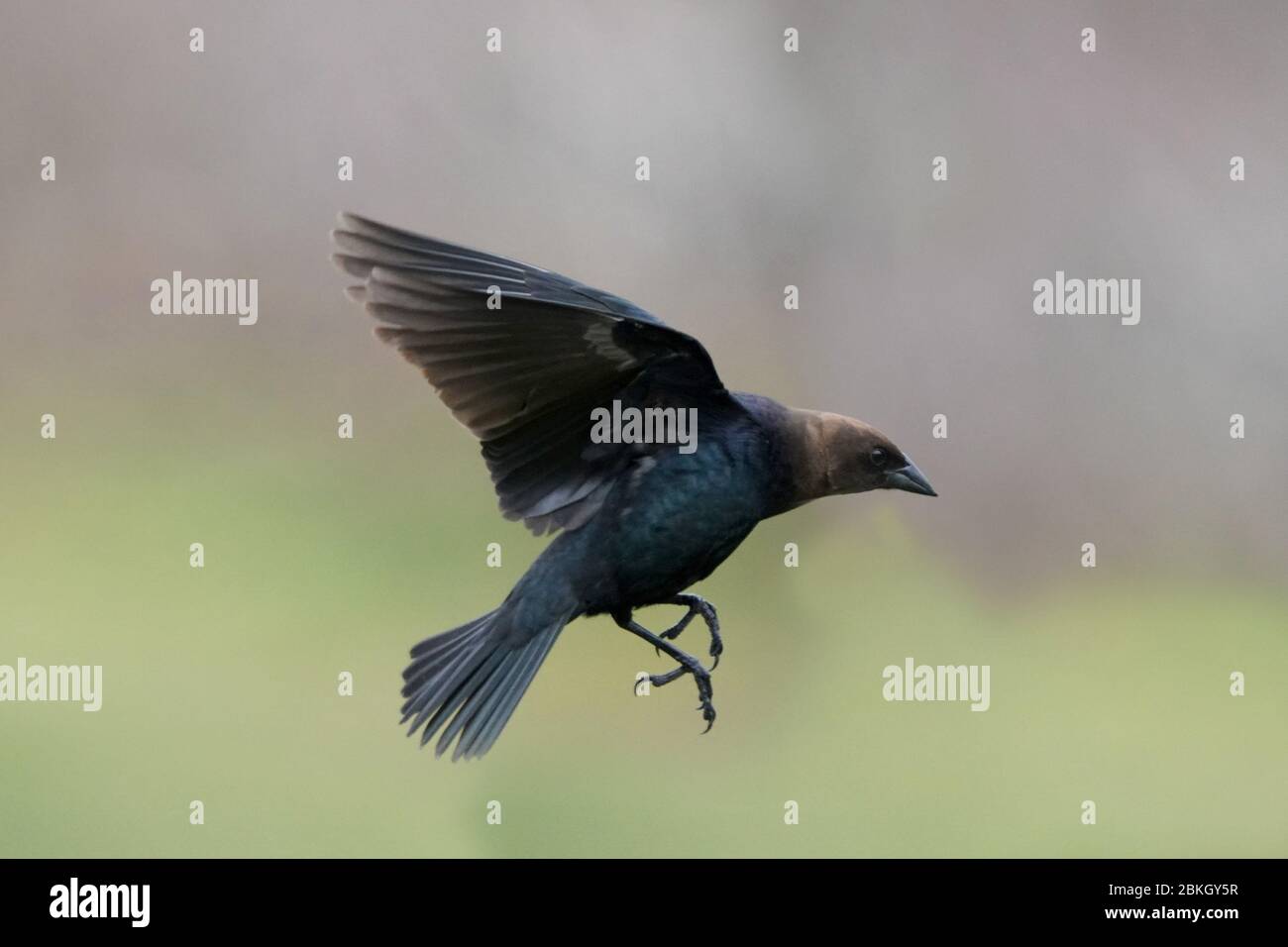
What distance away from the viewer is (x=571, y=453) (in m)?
3.25

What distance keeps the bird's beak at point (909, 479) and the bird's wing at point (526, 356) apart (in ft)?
1.34

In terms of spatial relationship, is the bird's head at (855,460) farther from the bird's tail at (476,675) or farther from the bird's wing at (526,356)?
the bird's tail at (476,675)

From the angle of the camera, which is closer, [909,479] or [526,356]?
[526,356]

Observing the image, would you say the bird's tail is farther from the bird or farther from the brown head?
the brown head

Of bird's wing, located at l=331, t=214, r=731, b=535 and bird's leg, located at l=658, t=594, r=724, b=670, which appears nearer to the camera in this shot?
bird's wing, located at l=331, t=214, r=731, b=535

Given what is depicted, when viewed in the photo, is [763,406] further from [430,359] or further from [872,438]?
[430,359]

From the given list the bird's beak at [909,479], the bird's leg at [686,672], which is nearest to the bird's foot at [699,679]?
the bird's leg at [686,672]

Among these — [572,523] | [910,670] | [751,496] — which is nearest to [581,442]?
[572,523]

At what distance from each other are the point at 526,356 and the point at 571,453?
0.85 ft

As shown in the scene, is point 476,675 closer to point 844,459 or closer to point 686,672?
point 686,672

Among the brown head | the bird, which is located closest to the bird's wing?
the bird

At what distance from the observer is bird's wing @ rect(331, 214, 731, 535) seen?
303cm

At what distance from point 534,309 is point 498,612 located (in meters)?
0.68

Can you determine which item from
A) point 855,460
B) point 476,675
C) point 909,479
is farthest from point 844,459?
point 476,675
